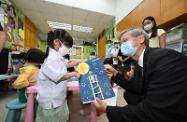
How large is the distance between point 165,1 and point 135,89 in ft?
6.26

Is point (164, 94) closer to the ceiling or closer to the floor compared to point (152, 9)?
closer to the floor

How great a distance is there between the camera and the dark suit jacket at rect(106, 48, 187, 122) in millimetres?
435

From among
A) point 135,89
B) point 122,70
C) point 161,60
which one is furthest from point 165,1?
point 161,60

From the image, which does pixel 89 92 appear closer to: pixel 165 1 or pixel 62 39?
pixel 62 39

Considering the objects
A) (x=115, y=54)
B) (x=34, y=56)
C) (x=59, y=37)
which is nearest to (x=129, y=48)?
(x=59, y=37)

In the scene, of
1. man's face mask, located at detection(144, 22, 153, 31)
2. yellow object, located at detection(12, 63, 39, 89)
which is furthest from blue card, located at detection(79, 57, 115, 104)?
man's face mask, located at detection(144, 22, 153, 31)

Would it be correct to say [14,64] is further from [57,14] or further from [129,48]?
[129,48]

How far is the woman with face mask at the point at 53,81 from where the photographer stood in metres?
0.81

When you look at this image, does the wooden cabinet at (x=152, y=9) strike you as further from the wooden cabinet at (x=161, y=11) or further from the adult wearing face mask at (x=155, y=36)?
the adult wearing face mask at (x=155, y=36)

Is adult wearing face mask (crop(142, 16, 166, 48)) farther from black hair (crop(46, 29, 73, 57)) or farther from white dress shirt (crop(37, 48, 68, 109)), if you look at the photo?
white dress shirt (crop(37, 48, 68, 109))

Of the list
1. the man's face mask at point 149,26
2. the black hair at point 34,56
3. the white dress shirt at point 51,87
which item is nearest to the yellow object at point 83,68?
the white dress shirt at point 51,87

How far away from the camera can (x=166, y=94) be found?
1.43 ft

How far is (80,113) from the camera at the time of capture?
5.47ft

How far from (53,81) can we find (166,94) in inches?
27.9
